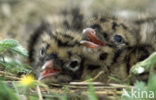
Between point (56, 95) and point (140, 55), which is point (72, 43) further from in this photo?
point (56, 95)

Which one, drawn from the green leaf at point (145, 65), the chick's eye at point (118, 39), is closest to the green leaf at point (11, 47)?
the chick's eye at point (118, 39)

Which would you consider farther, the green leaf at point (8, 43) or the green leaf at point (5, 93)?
the green leaf at point (8, 43)

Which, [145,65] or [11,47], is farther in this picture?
[11,47]

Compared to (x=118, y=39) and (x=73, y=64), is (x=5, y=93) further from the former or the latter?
(x=118, y=39)

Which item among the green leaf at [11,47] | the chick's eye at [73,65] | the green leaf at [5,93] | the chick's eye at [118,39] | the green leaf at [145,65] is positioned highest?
the chick's eye at [118,39]

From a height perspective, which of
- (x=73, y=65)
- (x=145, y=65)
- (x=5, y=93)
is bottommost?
(x=5, y=93)

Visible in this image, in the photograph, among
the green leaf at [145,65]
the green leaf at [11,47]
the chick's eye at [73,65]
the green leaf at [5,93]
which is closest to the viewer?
the green leaf at [5,93]

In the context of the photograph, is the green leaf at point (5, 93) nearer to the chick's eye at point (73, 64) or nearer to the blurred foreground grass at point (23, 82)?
the blurred foreground grass at point (23, 82)

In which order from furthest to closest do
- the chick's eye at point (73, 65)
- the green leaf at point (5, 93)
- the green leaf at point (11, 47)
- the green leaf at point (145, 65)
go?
1. the chick's eye at point (73, 65)
2. the green leaf at point (11, 47)
3. the green leaf at point (145, 65)
4. the green leaf at point (5, 93)

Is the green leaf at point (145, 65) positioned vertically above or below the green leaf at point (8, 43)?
below

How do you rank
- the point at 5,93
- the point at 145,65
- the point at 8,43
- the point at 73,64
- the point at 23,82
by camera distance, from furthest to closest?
the point at 73,64, the point at 8,43, the point at 145,65, the point at 23,82, the point at 5,93

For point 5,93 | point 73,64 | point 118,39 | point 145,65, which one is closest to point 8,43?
point 73,64

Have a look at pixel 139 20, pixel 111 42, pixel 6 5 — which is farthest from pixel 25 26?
pixel 111 42
